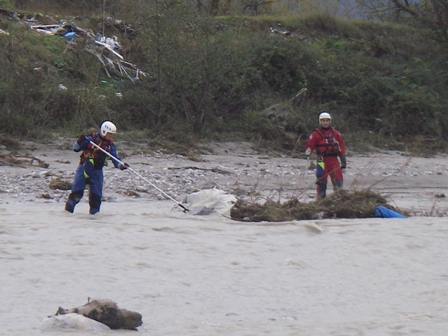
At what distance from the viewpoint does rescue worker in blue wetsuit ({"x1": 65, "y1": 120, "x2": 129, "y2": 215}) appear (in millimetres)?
10867

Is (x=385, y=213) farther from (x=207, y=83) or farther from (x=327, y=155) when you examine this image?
(x=207, y=83)

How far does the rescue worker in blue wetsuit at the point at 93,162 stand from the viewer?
1087cm

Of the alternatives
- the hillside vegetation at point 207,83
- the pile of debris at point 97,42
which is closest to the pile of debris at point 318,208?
the hillside vegetation at point 207,83

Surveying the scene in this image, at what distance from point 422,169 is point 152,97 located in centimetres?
780

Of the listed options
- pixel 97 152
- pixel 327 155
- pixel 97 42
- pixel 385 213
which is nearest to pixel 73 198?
pixel 97 152

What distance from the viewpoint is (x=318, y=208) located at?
38.9 ft

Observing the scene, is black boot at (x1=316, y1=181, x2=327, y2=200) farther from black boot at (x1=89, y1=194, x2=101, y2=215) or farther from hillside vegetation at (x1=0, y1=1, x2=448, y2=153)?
hillside vegetation at (x1=0, y1=1, x2=448, y2=153)

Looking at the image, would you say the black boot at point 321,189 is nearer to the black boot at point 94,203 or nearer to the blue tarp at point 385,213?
the blue tarp at point 385,213

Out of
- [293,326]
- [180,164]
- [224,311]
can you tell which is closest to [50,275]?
[224,311]

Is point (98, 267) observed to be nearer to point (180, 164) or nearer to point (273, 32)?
point (180, 164)

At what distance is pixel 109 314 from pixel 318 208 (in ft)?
21.0

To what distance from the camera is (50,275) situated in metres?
7.48

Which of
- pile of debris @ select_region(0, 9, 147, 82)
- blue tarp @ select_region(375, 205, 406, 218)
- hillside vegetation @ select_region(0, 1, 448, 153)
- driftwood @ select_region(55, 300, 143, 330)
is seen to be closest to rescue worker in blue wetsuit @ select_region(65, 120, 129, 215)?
blue tarp @ select_region(375, 205, 406, 218)

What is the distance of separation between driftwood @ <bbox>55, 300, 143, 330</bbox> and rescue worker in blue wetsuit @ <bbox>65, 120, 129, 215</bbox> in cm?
498
